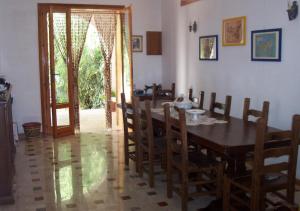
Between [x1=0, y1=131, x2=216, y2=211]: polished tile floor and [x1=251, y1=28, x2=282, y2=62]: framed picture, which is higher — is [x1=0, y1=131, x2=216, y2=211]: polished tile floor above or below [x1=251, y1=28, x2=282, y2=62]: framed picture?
below

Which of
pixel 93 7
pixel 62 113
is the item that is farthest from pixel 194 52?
pixel 62 113

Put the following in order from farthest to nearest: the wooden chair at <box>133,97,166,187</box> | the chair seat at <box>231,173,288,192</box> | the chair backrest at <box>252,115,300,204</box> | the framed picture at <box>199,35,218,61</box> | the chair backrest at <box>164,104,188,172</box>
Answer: the framed picture at <box>199,35,218,61</box>, the wooden chair at <box>133,97,166,187</box>, the chair backrest at <box>164,104,188,172</box>, the chair seat at <box>231,173,288,192</box>, the chair backrest at <box>252,115,300,204</box>

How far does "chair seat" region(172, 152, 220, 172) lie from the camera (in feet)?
11.5

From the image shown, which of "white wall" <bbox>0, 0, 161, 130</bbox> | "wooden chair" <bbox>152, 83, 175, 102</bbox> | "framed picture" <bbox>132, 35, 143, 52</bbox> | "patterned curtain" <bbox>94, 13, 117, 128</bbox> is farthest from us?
"framed picture" <bbox>132, 35, 143, 52</bbox>

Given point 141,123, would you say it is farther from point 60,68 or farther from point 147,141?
point 60,68

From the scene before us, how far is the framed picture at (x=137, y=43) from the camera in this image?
752cm

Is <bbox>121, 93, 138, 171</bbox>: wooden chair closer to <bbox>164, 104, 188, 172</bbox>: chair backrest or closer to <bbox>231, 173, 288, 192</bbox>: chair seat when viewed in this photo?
<bbox>164, 104, 188, 172</bbox>: chair backrest

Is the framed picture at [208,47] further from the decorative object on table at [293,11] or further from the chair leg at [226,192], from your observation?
the chair leg at [226,192]

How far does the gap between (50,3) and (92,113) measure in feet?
10.6

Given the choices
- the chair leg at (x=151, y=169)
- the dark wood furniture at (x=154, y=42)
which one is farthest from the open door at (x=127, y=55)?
the chair leg at (x=151, y=169)

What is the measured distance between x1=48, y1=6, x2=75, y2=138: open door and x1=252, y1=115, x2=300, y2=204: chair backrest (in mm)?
4470

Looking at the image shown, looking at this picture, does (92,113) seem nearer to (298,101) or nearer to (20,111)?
(20,111)

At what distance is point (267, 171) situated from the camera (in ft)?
9.45

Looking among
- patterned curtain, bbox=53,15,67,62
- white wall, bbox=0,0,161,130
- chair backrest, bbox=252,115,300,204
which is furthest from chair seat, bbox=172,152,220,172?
white wall, bbox=0,0,161,130
